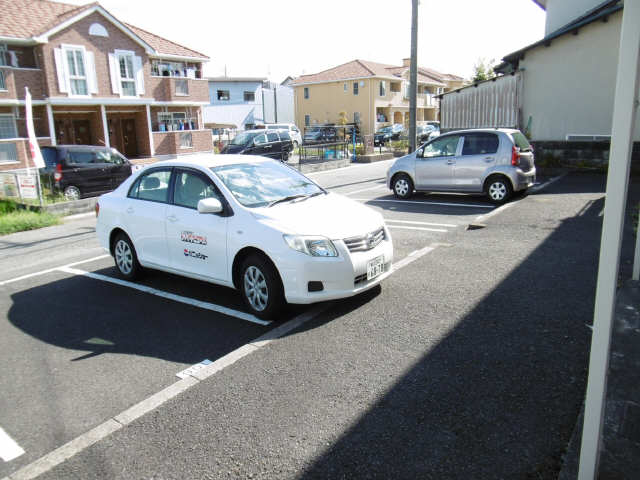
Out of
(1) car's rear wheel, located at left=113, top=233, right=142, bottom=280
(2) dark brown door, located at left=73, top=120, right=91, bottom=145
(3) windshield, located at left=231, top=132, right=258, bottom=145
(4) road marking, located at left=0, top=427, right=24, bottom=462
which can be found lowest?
(4) road marking, located at left=0, top=427, right=24, bottom=462

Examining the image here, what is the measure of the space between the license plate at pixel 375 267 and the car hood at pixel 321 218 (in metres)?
0.32

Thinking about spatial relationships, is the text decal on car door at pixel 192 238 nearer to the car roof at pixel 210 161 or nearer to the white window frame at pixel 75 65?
the car roof at pixel 210 161

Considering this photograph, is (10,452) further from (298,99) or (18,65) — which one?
(298,99)

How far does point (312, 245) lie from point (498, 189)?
7628mm

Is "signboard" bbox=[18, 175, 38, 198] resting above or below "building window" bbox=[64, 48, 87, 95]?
below

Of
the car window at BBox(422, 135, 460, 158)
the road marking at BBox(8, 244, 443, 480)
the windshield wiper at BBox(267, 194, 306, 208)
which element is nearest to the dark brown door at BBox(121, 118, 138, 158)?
the car window at BBox(422, 135, 460, 158)

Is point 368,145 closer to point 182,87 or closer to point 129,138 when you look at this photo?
point 182,87

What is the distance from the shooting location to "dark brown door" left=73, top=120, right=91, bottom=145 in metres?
28.6

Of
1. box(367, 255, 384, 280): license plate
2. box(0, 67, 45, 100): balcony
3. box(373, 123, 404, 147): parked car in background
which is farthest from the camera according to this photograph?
box(373, 123, 404, 147): parked car in background

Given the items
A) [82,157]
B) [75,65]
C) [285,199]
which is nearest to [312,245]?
[285,199]

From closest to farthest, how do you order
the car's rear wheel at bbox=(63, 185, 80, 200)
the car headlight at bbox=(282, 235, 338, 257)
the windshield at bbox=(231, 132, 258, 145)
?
the car headlight at bbox=(282, 235, 338, 257) < the car's rear wheel at bbox=(63, 185, 80, 200) < the windshield at bbox=(231, 132, 258, 145)

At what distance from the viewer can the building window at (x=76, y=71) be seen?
26250 millimetres

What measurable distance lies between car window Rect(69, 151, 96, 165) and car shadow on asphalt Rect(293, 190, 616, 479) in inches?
514

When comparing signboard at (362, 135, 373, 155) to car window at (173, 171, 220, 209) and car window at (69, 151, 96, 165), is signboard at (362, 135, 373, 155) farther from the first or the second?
car window at (173, 171, 220, 209)
